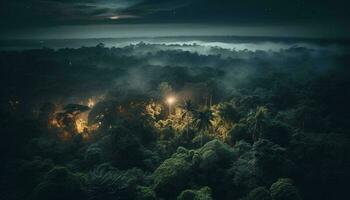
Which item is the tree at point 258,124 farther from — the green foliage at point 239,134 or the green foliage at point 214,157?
the green foliage at point 214,157

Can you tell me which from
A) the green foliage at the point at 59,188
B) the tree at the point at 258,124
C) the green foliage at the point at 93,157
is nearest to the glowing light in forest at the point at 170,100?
the tree at the point at 258,124

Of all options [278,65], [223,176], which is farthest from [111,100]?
[278,65]

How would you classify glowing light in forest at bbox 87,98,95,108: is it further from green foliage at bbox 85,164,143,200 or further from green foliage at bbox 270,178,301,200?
green foliage at bbox 270,178,301,200

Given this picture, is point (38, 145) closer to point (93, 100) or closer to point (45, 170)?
point (45, 170)

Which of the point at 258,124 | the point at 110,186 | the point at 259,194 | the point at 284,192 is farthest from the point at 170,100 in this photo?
the point at 284,192

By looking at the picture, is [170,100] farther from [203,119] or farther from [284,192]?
[284,192]

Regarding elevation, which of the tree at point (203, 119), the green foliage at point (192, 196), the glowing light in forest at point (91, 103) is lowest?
the green foliage at point (192, 196)
